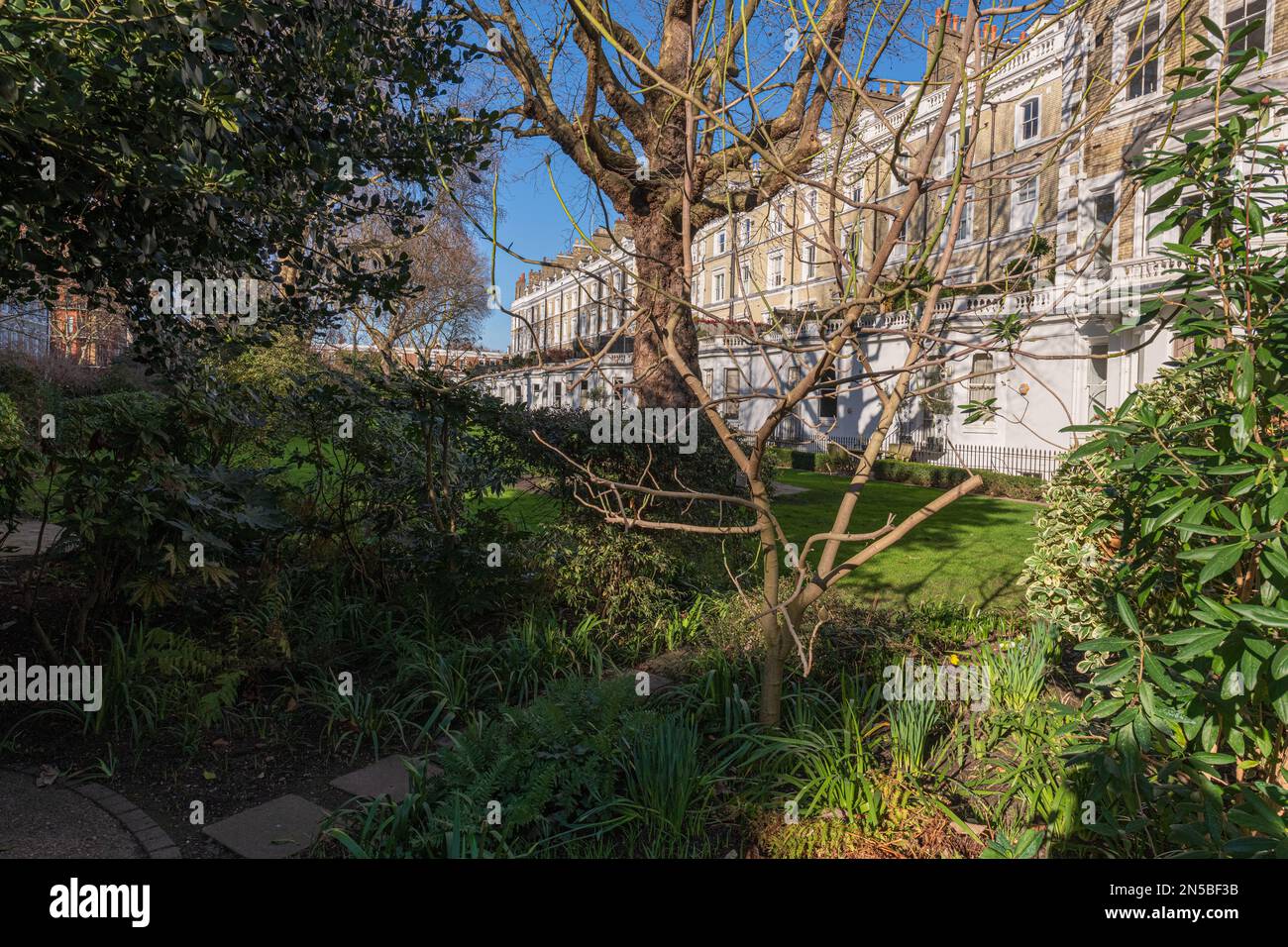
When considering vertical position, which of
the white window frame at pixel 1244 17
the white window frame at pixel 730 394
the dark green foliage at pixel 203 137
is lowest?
the white window frame at pixel 730 394

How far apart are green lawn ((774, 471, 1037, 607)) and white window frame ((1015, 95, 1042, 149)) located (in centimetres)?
1655

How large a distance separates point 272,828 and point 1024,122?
31.5 meters

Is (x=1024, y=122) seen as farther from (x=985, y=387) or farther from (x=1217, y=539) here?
(x=1217, y=539)

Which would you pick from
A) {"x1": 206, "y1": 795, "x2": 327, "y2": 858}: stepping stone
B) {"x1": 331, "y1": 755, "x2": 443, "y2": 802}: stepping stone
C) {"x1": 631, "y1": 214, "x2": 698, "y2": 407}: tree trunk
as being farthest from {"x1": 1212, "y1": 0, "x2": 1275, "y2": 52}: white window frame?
{"x1": 206, "y1": 795, "x2": 327, "y2": 858}: stepping stone

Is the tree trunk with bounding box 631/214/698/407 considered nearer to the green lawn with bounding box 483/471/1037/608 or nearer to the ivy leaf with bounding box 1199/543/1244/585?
the green lawn with bounding box 483/471/1037/608

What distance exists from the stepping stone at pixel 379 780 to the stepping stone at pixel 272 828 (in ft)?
0.72

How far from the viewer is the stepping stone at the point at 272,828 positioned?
141 inches

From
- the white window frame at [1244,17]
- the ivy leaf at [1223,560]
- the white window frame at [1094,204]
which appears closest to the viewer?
the ivy leaf at [1223,560]

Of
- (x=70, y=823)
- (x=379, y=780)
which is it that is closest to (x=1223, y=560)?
(x=379, y=780)

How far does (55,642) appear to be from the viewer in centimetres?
533

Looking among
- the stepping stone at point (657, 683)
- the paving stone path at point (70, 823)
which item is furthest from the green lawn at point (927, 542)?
the paving stone path at point (70, 823)

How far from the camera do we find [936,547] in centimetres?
1058

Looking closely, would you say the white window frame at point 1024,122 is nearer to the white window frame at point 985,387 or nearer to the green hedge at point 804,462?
the white window frame at point 985,387

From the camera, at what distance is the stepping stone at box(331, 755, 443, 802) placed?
4.08 m
